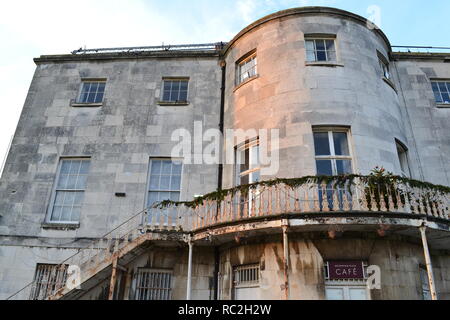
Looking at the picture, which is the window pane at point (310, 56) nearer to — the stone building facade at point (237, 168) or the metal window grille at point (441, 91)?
the stone building facade at point (237, 168)

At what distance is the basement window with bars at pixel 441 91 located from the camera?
1336 cm

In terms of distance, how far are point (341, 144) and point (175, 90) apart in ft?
23.5

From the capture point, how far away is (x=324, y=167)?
9883mm

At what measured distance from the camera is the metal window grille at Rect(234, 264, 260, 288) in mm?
9297

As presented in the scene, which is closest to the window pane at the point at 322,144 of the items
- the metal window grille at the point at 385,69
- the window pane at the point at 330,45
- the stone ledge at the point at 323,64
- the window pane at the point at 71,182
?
the stone ledge at the point at 323,64

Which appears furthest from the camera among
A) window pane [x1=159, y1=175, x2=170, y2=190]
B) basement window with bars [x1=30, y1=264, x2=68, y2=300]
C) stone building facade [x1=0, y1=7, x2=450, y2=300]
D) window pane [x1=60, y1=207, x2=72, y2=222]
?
window pane [x1=159, y1=175, x2=170, y2=190]

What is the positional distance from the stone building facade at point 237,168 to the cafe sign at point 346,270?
0.03 meters

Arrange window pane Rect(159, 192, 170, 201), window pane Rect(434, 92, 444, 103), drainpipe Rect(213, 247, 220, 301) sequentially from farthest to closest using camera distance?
window pane Rect(434, 92, 444, 103) < window pane Rect(159, 192, 170, 201) < drainpipe Rect(213, 247, 220, 301)

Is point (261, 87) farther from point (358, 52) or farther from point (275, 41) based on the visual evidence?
point (358, 52)

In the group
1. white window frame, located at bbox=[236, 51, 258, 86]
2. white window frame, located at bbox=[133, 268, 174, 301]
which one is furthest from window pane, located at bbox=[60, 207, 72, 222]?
white window frame, located at bbox=[236, 51, 258, 86]

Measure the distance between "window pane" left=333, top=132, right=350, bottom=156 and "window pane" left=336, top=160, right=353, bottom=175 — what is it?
0.88ft

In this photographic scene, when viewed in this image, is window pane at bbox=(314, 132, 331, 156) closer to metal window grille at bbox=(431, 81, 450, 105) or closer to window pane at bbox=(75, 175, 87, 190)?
metal window grille at bbox=(431, 81, 450, 105)

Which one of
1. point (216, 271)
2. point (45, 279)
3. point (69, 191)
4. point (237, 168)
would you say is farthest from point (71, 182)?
point (216, 271)

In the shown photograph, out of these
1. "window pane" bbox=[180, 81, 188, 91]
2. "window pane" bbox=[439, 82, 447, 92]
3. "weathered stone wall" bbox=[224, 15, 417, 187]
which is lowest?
"weathered stone wall" bbox=[224, 15, 417, 187]
